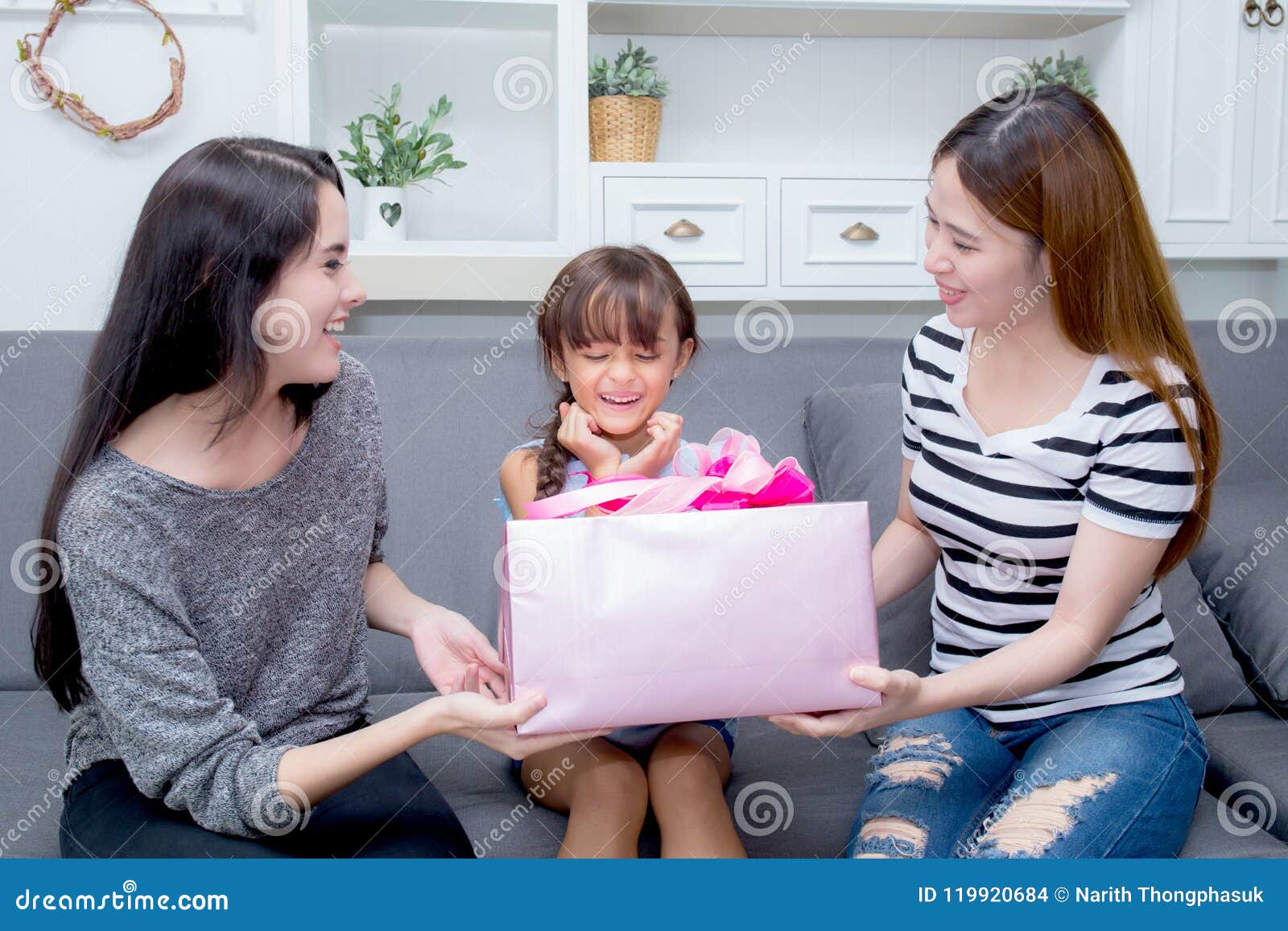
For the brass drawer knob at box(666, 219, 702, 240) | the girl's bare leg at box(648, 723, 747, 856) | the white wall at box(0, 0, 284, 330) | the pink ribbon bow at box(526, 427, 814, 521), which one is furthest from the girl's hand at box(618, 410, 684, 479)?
the white wall at box(0, 0, 284, 330)

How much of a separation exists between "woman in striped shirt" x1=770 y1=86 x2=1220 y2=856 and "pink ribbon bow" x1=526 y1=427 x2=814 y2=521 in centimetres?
22

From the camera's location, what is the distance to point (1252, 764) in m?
1.38

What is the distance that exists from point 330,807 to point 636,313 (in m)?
0.66

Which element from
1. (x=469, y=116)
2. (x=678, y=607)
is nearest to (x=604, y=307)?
(x=678, y=607)

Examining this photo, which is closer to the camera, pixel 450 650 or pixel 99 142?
pixel 450 650

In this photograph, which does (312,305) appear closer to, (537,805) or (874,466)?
(537,805)

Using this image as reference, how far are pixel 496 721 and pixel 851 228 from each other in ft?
4.84

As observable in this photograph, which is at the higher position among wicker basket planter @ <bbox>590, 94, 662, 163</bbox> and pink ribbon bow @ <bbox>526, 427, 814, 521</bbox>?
wicker basket planter @ <bbox>590, 94, 662, 163</bbox>

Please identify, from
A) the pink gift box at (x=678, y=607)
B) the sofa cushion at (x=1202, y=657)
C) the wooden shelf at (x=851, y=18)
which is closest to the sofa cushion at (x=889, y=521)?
the sofa cushion at (x=1202, y=657)

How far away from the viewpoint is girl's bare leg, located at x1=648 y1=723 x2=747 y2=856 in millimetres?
1177

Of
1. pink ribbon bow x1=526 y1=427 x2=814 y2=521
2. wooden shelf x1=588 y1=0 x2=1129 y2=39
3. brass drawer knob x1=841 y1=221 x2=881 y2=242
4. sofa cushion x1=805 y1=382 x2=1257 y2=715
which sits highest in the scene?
wooden shelf x1=588 y1=0 x2=1129 y2=39

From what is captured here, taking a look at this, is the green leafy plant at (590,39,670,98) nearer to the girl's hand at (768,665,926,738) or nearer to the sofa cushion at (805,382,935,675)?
the sofa cushion at (805,382,935,675)

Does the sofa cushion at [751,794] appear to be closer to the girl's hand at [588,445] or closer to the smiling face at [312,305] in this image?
the girl's hand at [588,445]

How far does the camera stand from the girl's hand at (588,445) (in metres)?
1.33
